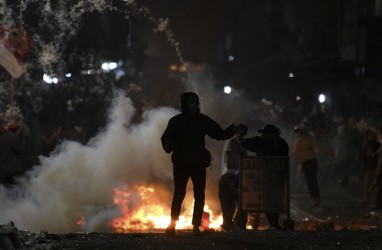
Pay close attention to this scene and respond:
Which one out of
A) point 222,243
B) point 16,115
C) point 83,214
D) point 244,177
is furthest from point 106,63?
point 222,243

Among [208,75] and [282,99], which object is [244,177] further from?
[208,75]

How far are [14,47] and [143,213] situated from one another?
903 centimetres

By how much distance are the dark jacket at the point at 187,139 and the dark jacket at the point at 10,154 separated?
22.4 ft

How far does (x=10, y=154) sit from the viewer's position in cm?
1433

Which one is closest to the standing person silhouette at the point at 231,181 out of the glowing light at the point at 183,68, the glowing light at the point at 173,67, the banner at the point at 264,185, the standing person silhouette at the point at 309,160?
the banner at the point at 264,185

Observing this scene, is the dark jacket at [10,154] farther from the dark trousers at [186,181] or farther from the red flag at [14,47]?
the dark trousers at [186,181]

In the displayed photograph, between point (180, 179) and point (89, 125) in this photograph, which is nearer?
point (180, 179)

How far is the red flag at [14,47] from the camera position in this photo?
1588 centimetres

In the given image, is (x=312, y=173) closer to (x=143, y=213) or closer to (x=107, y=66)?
(x=143, y=213)

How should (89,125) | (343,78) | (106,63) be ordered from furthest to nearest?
1. (343,78)
2. (106,63)
3. (89,125)

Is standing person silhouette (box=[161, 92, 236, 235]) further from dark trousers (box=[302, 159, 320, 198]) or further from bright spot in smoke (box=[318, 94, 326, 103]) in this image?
bright spot in smoke (box=[318, 94, 326, 103])

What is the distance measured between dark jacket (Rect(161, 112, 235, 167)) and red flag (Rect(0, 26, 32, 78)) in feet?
27.4

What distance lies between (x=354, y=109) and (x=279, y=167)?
78.0ft

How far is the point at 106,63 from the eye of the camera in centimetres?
3216
